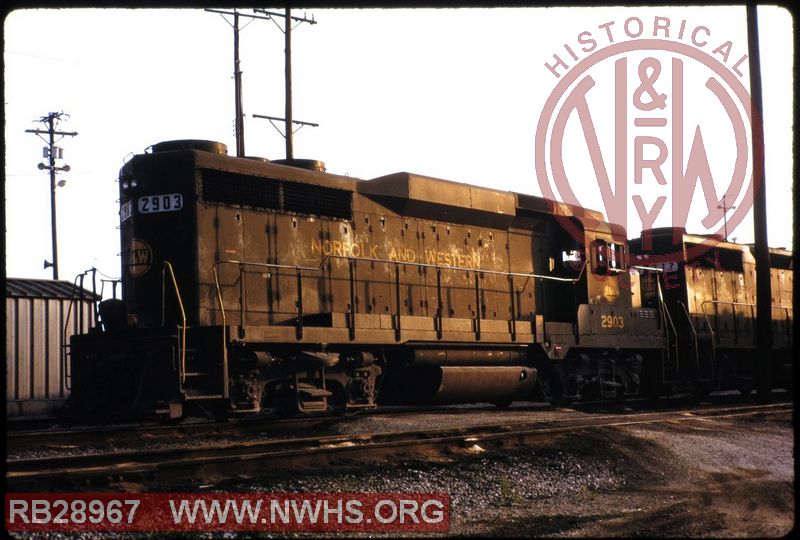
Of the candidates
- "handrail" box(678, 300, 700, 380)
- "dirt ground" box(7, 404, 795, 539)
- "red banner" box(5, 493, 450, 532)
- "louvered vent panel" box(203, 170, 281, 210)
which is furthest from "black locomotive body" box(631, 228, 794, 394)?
"red banner" box(5, 493, 450, 532)

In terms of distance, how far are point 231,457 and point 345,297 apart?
6.12m

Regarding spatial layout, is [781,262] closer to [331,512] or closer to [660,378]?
[660,378]

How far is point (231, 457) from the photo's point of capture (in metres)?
7.80

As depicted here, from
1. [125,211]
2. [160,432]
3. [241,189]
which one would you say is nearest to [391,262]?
[241,189]

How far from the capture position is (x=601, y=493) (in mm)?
7973

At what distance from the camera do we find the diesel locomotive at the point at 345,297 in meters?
11.5

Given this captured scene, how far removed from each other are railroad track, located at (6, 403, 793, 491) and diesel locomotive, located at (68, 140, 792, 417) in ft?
7.05

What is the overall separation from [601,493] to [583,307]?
944cm

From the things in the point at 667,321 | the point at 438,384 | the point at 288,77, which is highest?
the point at 288,77

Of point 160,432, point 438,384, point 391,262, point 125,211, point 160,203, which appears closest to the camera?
point 160,432

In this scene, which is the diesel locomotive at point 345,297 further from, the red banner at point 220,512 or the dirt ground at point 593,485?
the red banner at point 220,512

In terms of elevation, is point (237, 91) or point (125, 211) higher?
point (237, 91)

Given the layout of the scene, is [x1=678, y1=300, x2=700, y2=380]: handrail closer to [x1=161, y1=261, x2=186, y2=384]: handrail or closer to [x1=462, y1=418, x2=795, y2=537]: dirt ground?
[x1=462, y1=418, x2=795, y2=537]: dirt ground

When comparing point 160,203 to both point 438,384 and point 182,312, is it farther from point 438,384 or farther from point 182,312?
point 438,384
